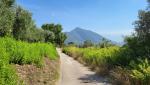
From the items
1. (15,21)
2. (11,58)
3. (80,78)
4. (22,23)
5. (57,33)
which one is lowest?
(80,78)

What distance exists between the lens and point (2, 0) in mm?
30828

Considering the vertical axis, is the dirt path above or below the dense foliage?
below

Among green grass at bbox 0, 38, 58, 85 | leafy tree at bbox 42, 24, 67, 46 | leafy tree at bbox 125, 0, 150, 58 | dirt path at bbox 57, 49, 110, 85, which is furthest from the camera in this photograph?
leafy tree at bbox 42, 24, 67, 46

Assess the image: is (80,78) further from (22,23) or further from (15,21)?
(22,23)

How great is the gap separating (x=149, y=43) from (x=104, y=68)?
3.72 metres

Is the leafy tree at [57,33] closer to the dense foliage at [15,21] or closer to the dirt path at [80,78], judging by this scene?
the dense foliage at [15,21]

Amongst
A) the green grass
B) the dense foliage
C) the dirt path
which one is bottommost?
the dirt path

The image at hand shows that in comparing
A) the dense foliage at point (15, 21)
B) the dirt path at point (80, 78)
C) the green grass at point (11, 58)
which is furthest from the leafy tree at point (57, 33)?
the green grass at point (11, 58)

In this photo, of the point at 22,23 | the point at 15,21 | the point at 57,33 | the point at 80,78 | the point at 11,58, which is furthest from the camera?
the point at 57,33

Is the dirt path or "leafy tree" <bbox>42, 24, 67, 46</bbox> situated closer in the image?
the dirt path

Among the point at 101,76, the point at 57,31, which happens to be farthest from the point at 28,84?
the point at 57,31

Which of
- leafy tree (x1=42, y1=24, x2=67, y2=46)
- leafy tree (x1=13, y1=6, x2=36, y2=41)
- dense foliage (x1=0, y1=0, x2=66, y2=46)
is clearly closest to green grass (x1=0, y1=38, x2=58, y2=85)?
dense foliage (x1=0, y1=0, x2=66, y2=46)

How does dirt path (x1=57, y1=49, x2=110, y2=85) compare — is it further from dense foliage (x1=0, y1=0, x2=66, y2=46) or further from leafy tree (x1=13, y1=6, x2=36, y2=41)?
leafy tree (x1=13, y1=6, x2=36, y2=41)

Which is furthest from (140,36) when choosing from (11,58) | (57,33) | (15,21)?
(57,33)
